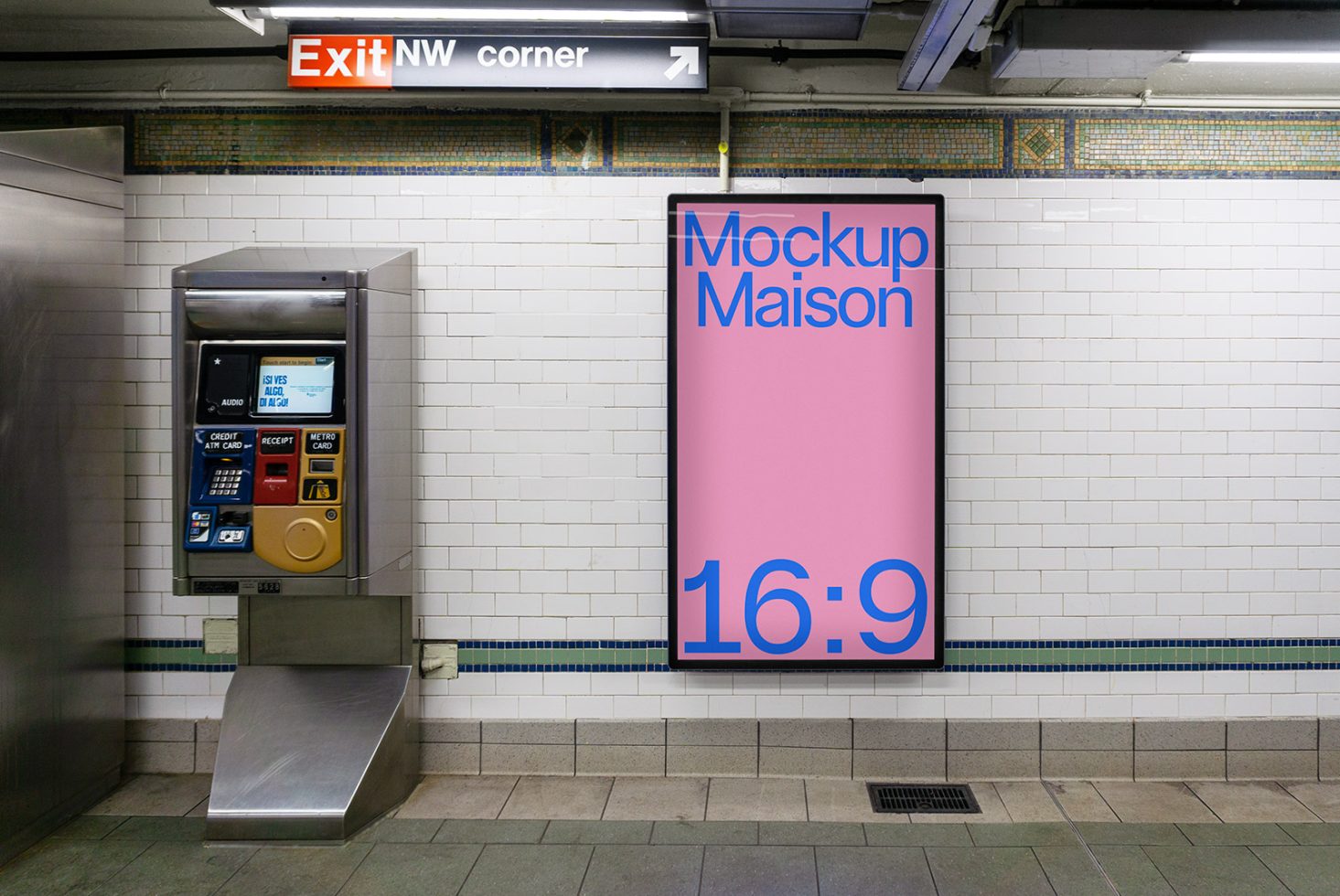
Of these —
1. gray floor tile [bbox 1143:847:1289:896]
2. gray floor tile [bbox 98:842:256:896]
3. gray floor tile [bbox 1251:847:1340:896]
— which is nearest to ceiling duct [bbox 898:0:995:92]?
gray floor tile [bbox 1143:847:1289:896]

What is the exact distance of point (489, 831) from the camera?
3.50m

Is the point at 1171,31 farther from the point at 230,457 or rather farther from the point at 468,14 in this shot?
the point at 230,457

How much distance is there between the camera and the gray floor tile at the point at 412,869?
3092 mm

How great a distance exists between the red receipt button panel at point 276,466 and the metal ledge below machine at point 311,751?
0.92 m

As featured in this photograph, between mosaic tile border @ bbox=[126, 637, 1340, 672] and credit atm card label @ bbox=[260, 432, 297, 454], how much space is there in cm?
121

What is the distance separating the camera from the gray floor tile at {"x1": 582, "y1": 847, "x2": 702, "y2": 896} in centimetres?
307

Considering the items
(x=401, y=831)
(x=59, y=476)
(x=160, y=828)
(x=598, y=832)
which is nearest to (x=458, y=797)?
(x=401, y=831)

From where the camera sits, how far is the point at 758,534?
3.93 meters

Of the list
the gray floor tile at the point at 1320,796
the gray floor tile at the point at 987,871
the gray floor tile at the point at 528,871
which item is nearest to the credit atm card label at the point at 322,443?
the gray floor tile at the point at 528,871

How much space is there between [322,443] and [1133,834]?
3474 mm

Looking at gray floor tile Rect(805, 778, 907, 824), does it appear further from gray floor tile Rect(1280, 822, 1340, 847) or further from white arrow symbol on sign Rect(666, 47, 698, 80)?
white arrow symbol on sign Rect(666, 47, 698, 80)

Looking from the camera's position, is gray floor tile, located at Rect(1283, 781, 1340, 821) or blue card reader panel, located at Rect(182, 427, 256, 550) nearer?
blue card reader panel, located at Rect(182, 427, 256, 550)

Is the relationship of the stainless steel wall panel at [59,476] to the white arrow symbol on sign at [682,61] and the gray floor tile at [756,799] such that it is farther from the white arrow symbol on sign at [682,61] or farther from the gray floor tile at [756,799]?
the gray floor tile at [756,799]

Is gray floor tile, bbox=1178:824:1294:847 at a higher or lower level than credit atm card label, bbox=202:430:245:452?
lower
